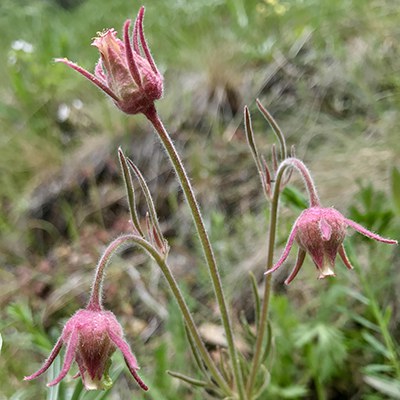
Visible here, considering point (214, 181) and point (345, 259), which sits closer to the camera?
point (345, 259)

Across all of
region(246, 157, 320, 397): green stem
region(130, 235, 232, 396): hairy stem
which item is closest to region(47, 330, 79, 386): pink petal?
region(130, 235, 232, 396): hairy stem

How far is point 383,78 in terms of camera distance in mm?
3869

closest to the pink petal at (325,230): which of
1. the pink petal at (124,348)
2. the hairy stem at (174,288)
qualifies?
the hairy stem at (174,288)

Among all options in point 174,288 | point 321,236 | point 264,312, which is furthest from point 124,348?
point 264,312

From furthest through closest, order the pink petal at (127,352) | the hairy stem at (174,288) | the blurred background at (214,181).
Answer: the blurred background at (214,181), the hairy stem at (174,288), the pink petal at (127,352)

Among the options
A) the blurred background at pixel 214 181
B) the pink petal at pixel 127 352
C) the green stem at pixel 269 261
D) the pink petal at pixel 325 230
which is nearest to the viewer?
the pink petal at pixel 127 352

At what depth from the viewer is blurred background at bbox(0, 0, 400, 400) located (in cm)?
261

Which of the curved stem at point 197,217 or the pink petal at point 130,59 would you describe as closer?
the pink petal at point 130,59

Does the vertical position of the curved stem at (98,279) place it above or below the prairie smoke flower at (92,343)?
above

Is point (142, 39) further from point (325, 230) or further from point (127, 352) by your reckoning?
point (127, 352)

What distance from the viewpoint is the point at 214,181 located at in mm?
4168

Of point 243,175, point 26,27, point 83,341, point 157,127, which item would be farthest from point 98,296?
point 26,27

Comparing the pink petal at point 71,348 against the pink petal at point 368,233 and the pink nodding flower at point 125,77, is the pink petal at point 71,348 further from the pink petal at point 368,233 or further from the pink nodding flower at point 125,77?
the pink petal at point 368,233

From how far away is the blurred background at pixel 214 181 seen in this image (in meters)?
2.61
